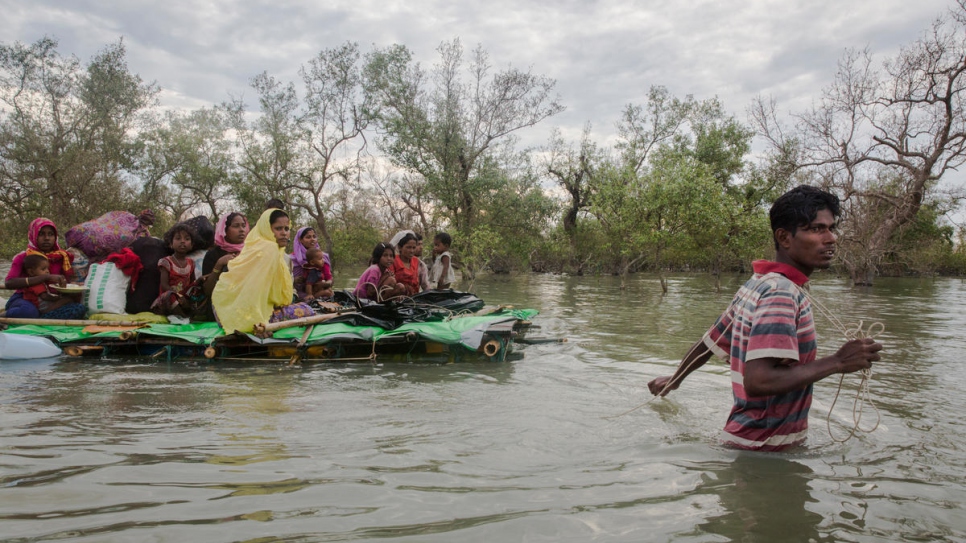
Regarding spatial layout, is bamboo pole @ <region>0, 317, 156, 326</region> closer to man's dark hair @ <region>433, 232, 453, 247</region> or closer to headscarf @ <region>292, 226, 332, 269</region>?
headscarf @ <region>292, 226, 332, 269</region>

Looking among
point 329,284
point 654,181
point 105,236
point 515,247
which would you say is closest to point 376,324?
point 329,284

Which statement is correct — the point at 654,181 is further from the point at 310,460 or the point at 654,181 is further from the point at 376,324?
the point at 310,460

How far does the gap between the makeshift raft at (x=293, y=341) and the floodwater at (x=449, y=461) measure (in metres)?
0.51

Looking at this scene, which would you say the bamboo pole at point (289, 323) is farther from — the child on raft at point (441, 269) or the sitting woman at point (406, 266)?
the child on raft at point (441, 269)

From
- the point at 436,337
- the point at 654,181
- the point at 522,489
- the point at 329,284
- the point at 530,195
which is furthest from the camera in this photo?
the point at 530,195

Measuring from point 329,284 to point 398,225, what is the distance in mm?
23820

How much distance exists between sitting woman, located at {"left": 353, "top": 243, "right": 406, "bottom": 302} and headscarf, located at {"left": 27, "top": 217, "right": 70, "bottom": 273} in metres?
3.33

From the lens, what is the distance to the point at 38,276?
5988 millimetres

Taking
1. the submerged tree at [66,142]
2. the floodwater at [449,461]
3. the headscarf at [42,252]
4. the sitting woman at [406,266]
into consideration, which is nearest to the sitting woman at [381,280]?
the sitting woman at [406,266]

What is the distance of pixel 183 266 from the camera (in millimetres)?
6324

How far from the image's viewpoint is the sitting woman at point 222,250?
6.04 m

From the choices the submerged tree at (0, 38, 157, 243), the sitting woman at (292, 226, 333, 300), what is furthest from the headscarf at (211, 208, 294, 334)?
the submerged tree at (0, 38, 157, 243)

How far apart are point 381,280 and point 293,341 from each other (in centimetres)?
174

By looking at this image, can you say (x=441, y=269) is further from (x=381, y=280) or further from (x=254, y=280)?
(x=254, y=280)
